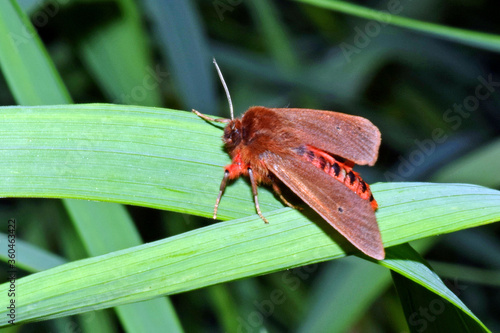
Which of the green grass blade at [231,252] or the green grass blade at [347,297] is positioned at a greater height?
the green grass blade at [231,252]

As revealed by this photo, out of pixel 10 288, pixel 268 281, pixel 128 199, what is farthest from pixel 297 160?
pixel 268 281

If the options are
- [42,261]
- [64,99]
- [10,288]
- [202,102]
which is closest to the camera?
[10,288]

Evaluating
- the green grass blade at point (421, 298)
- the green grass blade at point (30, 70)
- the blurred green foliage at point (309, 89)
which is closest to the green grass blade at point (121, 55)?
the blurred green foliage at point (309, 89)

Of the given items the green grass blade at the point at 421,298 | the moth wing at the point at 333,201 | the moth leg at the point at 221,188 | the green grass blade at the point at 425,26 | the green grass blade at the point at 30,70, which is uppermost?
the green grass blade at the point at 425,26

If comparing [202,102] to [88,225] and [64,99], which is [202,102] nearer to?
[64,99]

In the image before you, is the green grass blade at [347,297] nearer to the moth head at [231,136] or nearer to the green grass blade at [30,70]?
the moth head at [231,136]

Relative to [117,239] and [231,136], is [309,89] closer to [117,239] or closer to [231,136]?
[231,136]

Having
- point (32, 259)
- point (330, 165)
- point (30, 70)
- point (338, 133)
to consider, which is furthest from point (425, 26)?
point (32, 259)
